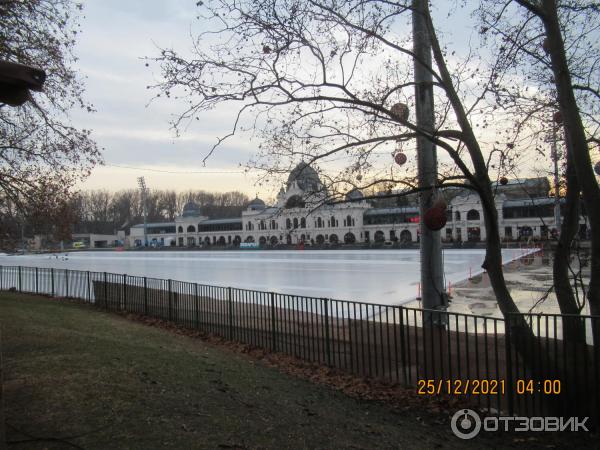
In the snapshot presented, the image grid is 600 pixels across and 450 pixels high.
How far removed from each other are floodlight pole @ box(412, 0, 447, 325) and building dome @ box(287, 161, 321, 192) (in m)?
1.62

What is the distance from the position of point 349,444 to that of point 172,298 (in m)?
9.38

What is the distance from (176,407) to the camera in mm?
4965

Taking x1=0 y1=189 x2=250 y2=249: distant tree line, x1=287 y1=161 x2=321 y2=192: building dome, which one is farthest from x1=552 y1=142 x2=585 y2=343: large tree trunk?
x1=0 y1=189 x2=250 y2=249: distant tree line

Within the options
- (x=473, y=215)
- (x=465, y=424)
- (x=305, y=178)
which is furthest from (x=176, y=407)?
(x=473, y=215)

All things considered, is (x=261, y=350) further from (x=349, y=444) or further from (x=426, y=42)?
(x=426, y=42)

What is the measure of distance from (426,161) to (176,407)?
552cm

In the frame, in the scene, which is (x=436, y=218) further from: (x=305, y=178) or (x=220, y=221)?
(x=220, y=221)

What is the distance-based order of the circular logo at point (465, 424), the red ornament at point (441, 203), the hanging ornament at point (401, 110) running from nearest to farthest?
1. the circular logo at point (465, 424)
2. the hanging ornament at point (401, 110)
3. the red ornament at point (441, 203)

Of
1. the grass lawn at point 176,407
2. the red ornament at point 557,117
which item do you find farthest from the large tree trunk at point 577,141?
the grass lawn at point 176,407

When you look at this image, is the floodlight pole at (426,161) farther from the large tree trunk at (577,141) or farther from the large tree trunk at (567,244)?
the large tree trunk at (567,244)

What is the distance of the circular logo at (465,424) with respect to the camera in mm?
5312

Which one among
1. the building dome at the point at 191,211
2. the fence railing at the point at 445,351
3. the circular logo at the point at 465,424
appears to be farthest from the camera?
the building dome at the point at 191,211

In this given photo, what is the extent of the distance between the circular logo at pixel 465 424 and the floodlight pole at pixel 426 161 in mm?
1225

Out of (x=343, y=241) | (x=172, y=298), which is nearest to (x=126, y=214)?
(x=343, y=241)
